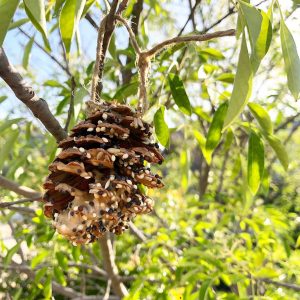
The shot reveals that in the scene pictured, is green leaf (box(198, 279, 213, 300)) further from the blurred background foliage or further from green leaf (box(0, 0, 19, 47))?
green leaf (box(0, 0, 19, 47))

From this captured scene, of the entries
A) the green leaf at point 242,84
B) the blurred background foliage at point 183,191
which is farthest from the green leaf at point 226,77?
the green leaf at point 242,84

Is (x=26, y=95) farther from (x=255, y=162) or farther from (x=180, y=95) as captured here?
(x=255, y=162)

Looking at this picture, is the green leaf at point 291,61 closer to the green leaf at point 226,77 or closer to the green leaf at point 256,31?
the green leaf at point 256,31

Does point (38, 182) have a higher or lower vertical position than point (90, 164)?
higher

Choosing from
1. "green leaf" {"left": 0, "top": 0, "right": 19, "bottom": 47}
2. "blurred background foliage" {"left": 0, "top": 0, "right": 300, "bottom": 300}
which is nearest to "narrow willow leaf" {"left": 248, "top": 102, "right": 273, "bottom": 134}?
"blurred background foliage" {"left": 0, "top": 0, "right": 300, "bottom": 300}

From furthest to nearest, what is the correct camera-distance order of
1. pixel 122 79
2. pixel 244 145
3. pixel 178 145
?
pixel 178 145, pixel 244 145, pixel 122 79

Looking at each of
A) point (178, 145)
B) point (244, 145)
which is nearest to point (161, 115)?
point (244, 145)

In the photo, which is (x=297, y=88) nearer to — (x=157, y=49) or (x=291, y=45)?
(x=291, y=45)
